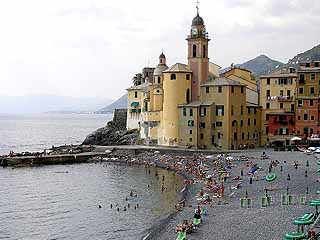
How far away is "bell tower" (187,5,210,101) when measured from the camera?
9050 cm

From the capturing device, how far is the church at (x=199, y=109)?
284 ft

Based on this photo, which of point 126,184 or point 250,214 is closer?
point 250,214

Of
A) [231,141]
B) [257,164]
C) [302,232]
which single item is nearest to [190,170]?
[257,164]

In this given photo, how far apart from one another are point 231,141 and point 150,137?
1642cm

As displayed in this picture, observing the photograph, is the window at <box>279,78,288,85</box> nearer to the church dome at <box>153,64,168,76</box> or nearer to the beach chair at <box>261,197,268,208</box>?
the church dome at <box>153,64,168,76</box>

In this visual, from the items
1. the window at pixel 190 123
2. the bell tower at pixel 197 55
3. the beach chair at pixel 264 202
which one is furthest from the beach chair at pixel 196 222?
the bell tower at pixel 197 55

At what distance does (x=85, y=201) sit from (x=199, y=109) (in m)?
33.1

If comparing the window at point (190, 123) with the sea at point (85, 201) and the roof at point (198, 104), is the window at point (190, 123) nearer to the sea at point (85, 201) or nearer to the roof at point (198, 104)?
the roof at point (198, 104)

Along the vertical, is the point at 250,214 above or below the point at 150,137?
below

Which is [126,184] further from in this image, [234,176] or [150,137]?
[150,137]

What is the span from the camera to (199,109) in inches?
3418

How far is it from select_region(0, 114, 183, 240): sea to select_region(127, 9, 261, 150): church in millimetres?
10967

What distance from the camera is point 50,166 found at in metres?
90.3

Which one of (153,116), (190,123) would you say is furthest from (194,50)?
(153,116)
